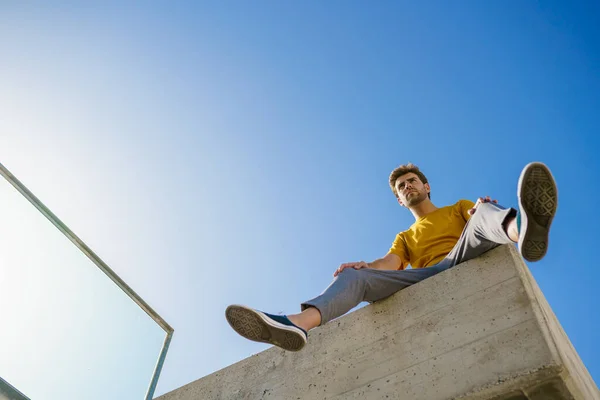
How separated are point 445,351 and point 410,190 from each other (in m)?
1.61

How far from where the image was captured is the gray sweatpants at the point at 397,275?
8.07ft

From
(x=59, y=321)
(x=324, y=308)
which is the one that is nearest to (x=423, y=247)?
(x=324, y=308)

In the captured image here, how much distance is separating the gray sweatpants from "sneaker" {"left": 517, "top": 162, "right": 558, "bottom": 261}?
0.80ft

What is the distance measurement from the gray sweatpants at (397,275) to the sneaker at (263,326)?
0.75 ft

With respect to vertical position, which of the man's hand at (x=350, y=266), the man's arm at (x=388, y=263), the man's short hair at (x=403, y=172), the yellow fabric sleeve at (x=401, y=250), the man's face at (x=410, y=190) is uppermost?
the man's short hair at (x=403, y=172)

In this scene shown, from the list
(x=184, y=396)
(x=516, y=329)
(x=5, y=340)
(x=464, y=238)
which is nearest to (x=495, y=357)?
(x=516, y=329)

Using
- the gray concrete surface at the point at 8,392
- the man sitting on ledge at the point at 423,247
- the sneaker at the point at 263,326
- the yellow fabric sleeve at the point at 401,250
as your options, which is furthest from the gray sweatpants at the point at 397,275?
the gray concrete surface at the point at 8,392

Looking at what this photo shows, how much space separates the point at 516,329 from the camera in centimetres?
213

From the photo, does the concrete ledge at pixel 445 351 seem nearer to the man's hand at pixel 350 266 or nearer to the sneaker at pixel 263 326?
the man's hand at pixel 350 266

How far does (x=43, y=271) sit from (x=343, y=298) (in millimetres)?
1559

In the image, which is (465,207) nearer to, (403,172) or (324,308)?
(403,172)

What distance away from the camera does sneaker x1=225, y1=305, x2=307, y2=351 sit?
220cm

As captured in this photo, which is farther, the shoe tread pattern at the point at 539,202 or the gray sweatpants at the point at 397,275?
the gray sweatpants at the point at 397,275

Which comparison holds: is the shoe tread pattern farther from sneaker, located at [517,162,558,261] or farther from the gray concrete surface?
the gray concrete surface
